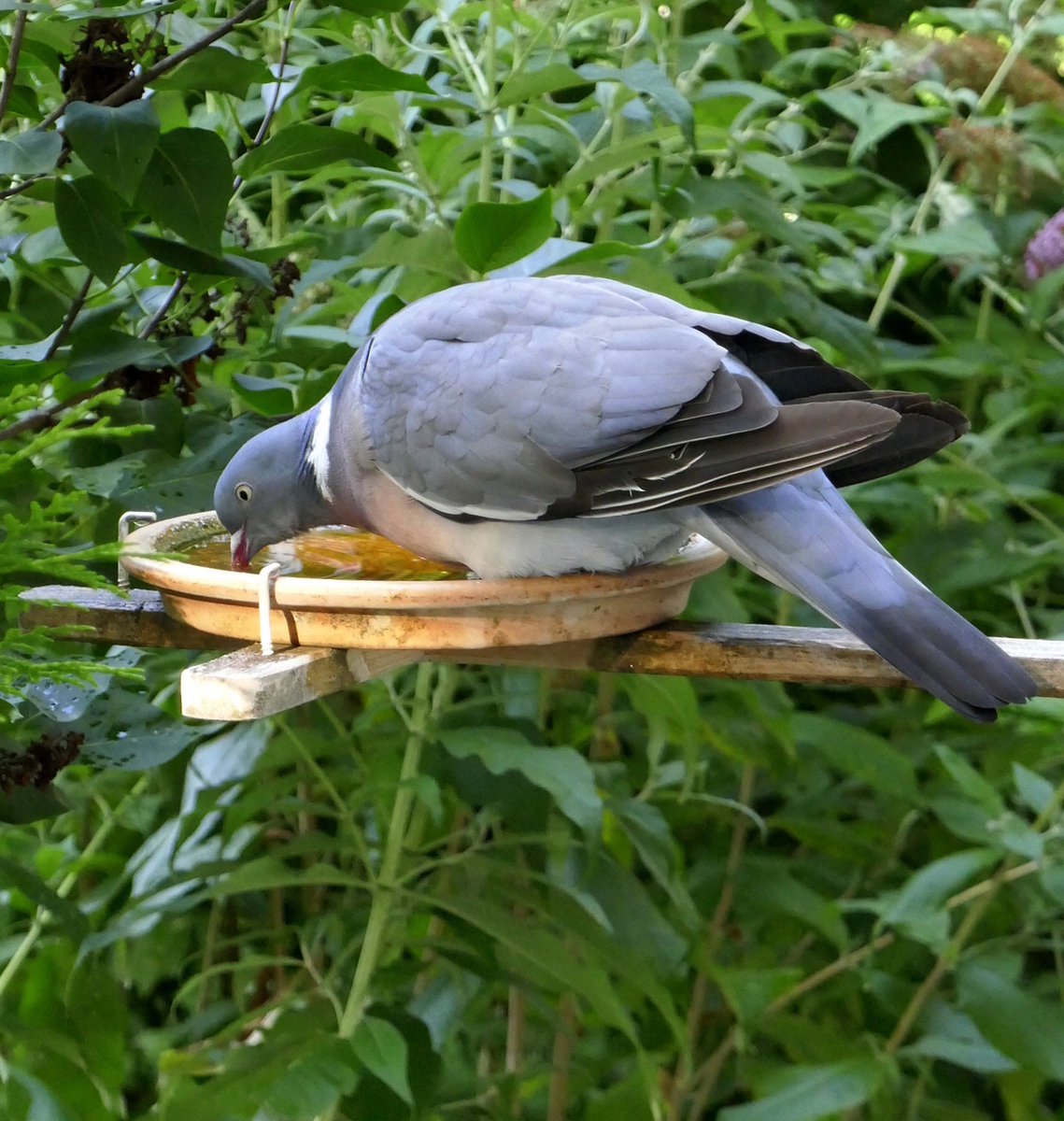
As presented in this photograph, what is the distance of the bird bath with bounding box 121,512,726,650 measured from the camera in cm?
94

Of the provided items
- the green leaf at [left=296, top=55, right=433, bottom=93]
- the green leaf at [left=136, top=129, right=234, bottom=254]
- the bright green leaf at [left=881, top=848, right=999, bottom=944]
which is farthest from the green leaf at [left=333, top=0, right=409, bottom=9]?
the bright green leaf at [left=881, top=848, right=999, bottom=944]

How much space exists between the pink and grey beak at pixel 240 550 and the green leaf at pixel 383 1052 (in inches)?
17.7

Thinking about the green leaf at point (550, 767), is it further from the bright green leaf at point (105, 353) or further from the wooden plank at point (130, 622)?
the bright green leaf at point (105, 353)

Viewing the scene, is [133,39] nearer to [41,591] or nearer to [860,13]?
[41,591]

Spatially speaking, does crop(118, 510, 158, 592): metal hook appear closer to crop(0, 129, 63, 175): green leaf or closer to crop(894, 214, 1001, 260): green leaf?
crop(0, 129, 63, 175): green leaf

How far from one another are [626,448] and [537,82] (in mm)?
441

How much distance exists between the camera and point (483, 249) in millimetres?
1224

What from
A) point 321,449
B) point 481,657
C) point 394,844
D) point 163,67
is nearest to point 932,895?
point 394,844

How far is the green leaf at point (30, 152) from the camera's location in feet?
3.29

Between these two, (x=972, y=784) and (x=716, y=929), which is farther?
(x=716, y=929)

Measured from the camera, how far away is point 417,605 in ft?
3.07

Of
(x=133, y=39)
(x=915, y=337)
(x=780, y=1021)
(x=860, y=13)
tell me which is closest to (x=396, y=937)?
(x=780, y=1021)

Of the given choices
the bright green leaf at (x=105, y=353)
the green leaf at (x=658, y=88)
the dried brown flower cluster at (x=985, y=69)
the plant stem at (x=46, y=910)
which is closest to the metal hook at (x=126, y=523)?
the bright green leaf at (x=105, y=353)

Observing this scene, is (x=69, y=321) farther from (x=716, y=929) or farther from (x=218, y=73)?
(x=716, y=929)
